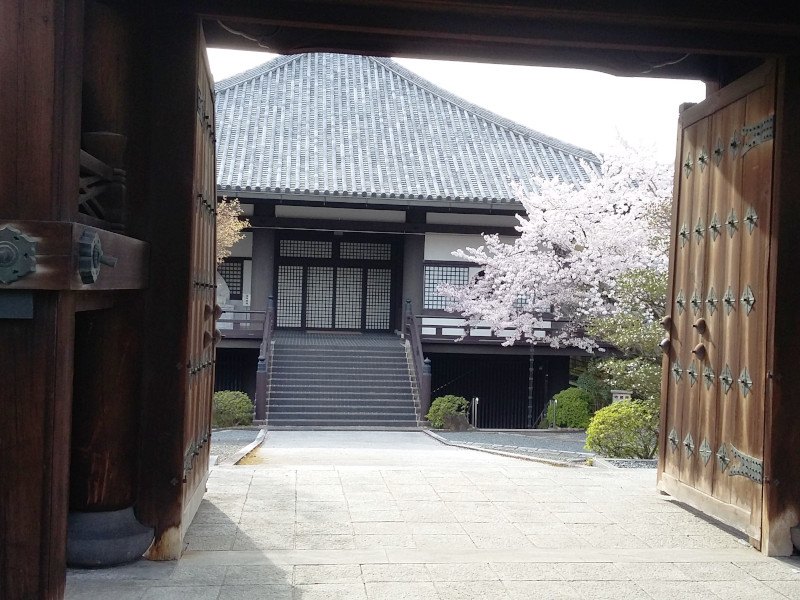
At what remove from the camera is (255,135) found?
896 inches

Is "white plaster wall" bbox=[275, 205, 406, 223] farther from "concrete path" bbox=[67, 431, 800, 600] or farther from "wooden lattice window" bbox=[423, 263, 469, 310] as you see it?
"concrete path" bbox=[67, 431, 800, 600]

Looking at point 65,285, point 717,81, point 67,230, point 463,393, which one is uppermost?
point 717,81

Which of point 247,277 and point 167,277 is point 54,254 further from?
point 247,277

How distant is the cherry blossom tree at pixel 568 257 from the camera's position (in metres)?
16.5

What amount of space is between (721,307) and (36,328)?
416 cm

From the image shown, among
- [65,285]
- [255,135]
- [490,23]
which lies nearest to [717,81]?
[490,23]

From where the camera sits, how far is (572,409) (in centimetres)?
1741

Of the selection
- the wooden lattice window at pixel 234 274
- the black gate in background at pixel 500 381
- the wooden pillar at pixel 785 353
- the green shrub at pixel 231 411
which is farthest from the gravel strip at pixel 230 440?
the wooden pillar at pixel 785 353

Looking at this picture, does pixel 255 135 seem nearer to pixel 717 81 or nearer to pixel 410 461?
pixel 410 461

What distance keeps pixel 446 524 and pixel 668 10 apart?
334 cm

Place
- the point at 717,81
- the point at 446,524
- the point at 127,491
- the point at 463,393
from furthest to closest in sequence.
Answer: the point at 463,393
the point at 717,81
the point at 446,524
the point at 127,491

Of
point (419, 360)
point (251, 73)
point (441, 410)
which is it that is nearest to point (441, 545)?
point (441, 410)

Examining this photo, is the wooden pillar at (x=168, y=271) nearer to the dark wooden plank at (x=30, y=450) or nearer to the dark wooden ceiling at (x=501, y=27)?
the dark wooden ceiling at (x=501, y=27)

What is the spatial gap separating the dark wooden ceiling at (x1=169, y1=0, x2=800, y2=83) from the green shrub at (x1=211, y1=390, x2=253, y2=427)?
11313 millimetres
